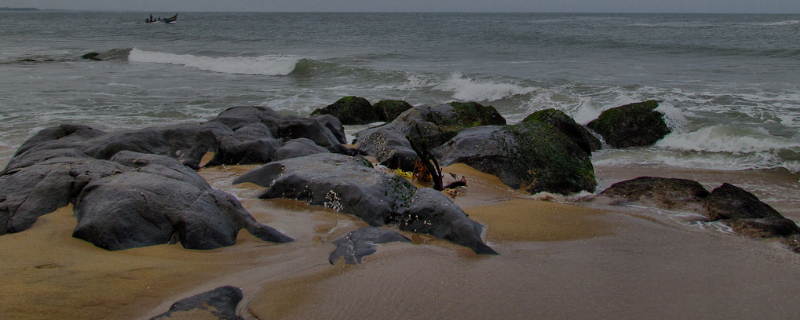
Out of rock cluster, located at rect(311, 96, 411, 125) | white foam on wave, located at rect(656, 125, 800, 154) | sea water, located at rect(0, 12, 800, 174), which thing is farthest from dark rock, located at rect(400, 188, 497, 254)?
rock cluster, located at rect(311, 96, 411, 125)

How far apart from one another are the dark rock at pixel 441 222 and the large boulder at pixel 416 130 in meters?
1.49

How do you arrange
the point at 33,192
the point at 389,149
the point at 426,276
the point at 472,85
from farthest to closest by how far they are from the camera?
the point at 472,85 < the point at 389,149 < the point at 33,192 < the point at 426,276

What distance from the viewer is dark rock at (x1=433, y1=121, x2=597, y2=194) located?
7.02 metres

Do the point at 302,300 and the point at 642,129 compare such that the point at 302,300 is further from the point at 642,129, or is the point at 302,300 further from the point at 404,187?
the point at 642,129

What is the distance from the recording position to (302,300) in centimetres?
327

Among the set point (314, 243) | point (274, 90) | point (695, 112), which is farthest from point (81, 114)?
point (695, 112)

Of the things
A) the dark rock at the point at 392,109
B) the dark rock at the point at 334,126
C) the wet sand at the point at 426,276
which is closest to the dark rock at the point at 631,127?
the dark rock at the point at 392,109

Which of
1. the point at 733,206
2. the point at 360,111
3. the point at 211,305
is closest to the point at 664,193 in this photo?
the point at 733,206

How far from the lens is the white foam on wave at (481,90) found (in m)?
16.5

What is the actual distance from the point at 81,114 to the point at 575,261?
12693 mm

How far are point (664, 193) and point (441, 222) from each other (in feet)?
9.75

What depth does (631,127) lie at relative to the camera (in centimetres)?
1064

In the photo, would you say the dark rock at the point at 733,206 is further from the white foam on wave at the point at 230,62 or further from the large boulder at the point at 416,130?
the white foam on wave at the point at 230,62

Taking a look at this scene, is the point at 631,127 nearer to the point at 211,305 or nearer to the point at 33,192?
the point at 211,305
